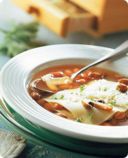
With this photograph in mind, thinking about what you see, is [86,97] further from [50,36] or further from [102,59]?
[50,36]

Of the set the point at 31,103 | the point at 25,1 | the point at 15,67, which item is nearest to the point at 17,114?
the point at 31,103

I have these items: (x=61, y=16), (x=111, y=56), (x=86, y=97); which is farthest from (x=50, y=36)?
(x=86, y=97)

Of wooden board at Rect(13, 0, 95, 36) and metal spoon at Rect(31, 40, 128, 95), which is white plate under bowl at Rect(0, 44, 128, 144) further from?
wooden board at Rect(13, 0, 95, 36)

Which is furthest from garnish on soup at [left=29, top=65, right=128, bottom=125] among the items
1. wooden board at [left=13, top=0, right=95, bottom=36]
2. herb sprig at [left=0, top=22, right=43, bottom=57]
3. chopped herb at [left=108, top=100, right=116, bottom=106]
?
wooden board at [left=13, top=0, right=95, bottom=36]

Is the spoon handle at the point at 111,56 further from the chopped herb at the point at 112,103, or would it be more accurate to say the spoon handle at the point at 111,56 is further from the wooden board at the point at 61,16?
the wooden board at the point at 61,16

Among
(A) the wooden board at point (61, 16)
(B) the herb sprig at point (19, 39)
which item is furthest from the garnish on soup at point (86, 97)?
(A) the wooden board at point (61, 16)

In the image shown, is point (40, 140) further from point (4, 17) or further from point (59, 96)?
point (4, 17)
